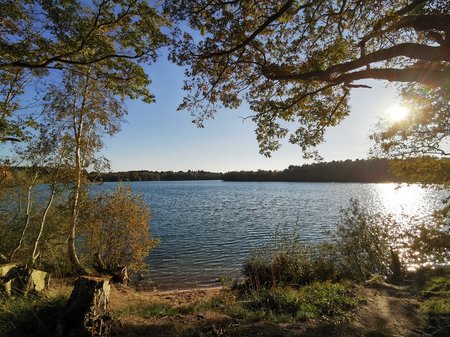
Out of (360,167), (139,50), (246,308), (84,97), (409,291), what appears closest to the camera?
(246,308)

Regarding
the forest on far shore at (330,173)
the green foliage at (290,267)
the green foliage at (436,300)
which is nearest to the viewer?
the green foliage at (436,300)

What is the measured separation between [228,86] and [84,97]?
743cm

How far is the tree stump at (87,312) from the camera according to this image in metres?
4.82

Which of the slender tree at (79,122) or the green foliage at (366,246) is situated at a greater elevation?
the slender tree at (79,122)

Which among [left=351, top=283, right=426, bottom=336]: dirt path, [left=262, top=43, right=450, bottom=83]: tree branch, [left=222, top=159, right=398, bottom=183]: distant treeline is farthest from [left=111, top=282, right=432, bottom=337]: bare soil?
[left=222, top=159, right=398, bottom=183]: distant treeline

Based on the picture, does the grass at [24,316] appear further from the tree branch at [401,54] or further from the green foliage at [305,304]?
the tree branch at [401,54]

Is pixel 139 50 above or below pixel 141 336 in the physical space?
above

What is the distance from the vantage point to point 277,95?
1063 centimetres

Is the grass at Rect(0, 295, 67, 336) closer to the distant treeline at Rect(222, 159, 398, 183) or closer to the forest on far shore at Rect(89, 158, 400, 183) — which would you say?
the forest on far shore at Rect(89, 158, 400, 183)

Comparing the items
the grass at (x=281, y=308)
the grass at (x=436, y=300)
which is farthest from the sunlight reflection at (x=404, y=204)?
the grass at (x=281, y=308)

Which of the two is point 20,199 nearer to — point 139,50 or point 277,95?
point 139,50

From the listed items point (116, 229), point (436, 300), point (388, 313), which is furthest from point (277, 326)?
point (116, 229)

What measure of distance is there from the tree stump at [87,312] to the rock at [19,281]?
305cm

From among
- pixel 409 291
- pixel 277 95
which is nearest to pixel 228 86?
pixel 277 95
